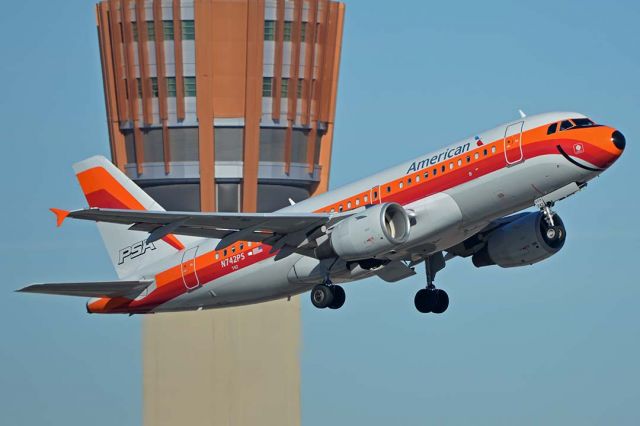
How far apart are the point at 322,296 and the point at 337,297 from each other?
0.78m

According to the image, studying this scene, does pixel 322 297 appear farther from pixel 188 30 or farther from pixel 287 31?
pixel 188 30

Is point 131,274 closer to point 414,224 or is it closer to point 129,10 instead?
point 414,224

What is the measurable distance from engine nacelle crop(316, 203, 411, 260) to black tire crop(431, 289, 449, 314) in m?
7.97

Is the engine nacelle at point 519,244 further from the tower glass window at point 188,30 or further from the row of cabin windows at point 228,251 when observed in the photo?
the tower glass window at point 188,30

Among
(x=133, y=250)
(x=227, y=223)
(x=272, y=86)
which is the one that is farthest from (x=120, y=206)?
(x=272, y=86)

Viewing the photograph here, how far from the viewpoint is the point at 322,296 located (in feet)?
210

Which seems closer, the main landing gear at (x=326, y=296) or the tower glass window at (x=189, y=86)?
the main landing gear at (x=326, y=296)

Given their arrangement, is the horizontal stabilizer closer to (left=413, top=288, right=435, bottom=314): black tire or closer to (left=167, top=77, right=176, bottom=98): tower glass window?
(left=413, top=288, right=435, bottom=314): black tire

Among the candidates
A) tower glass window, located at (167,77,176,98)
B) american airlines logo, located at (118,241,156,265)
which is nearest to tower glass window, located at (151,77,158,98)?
tower glass window, located at (167,77,176,98)

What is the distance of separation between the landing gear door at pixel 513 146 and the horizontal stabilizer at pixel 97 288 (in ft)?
60.5

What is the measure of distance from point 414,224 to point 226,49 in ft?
153

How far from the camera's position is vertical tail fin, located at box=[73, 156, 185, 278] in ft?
238

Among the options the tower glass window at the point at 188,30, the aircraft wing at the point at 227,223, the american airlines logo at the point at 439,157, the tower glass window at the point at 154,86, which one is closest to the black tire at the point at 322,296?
the aircraft wing at the point at 227,223

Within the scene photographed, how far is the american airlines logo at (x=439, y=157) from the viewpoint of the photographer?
200 ft
